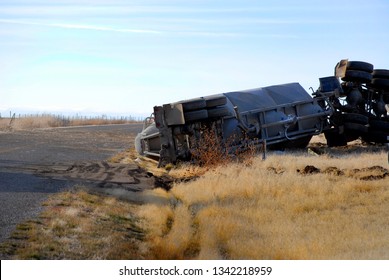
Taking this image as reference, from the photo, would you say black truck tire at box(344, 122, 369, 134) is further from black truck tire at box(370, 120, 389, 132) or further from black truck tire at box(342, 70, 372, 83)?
black truck tire at box(342, 70, 372, 83)

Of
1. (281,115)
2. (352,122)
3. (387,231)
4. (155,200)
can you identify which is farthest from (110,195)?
(352,122)

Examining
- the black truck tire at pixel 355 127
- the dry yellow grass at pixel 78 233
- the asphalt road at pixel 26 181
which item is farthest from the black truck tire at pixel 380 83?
the dry yellow grass at pixel 78 233

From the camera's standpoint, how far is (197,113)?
1753cm

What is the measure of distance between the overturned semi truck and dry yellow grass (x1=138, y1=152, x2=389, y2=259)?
224cm

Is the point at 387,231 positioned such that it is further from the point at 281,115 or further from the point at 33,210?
the point at 281,115

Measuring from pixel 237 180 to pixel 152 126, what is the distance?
19.7 ft

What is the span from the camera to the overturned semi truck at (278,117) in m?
17.9

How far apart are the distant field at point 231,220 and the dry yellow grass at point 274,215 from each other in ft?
0.06

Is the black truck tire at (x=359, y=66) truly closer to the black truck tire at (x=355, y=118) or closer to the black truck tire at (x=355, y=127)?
the black truck tire at (x=355, y=118)

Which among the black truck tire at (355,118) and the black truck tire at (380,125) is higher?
the black truck tire at (355,118)

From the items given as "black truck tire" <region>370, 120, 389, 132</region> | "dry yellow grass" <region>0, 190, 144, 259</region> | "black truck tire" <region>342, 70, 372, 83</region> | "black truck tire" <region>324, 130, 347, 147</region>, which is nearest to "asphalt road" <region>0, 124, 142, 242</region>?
"dry yellow grass" <region>0, 190, 144, 259</region>

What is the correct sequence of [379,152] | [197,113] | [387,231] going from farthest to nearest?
[379,152], [197,113], [387,231]

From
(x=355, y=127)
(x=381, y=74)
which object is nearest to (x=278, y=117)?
(x=355, y=127)

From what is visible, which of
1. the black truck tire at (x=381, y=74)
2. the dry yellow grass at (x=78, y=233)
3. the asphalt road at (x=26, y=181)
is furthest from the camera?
the black truck tire at (x=381, y=74)
